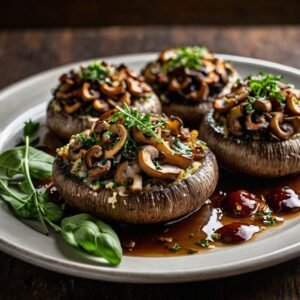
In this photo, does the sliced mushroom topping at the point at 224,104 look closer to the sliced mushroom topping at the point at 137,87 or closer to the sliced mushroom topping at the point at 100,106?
the sliced mushroom topping at the point at 137,87

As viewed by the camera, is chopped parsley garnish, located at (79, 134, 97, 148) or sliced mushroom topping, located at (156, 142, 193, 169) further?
chopped parsley garnish, located at (79, 134, 97, 148)

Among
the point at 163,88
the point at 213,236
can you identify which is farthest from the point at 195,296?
the point at 163,88

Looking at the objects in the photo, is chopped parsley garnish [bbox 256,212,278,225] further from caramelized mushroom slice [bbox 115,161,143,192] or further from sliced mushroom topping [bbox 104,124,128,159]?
sliced mushroom topping [bbox 104,124,128,159]

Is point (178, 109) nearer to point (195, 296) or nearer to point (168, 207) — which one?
point (168, 207)

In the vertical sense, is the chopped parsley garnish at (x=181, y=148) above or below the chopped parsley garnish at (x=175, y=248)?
above

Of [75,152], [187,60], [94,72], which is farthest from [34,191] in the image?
[187,60]

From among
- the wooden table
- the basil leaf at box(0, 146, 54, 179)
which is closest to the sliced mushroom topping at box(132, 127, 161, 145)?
the basil leaf at box(0, 146, 54, 179)

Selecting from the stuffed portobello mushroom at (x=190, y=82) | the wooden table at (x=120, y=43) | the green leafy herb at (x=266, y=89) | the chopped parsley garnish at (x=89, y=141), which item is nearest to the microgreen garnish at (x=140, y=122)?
the chopped parsley garnish at (x=89, y=141)
